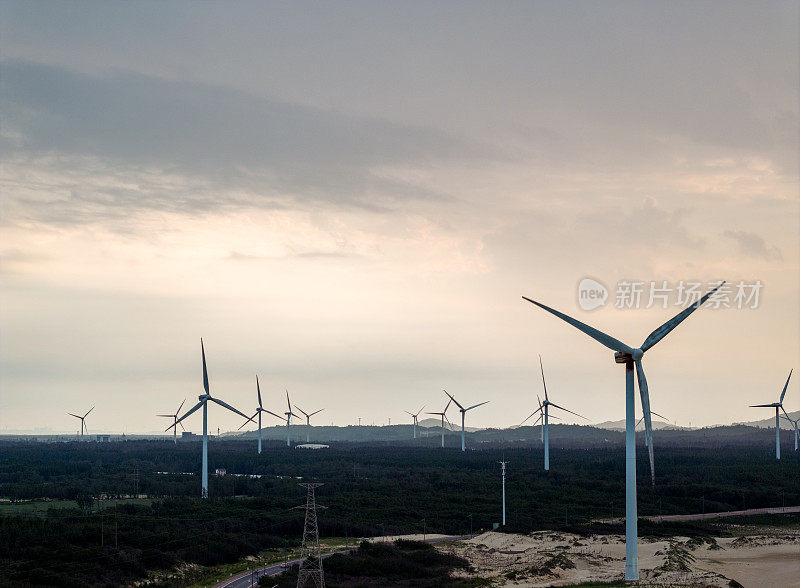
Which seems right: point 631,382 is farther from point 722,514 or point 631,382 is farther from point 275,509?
point 722,514

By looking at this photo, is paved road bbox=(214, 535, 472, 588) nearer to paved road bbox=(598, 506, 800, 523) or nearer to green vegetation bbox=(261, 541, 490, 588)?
green vegetation bbox=(261, 541, 490, 588)

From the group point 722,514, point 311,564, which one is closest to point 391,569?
point 311,564

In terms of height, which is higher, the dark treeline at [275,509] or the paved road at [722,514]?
the dark treeline at [275,509]

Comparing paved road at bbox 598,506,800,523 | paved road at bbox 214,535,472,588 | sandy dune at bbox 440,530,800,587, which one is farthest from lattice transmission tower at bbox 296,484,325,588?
paved road at bbox 598,506,800,523

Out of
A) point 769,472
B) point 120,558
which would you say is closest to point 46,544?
point 120,558

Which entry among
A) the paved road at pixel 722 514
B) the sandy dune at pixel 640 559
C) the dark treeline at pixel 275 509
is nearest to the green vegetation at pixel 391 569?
the sandy dune at pixel 640 559

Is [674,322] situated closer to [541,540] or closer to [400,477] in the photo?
[541,540]

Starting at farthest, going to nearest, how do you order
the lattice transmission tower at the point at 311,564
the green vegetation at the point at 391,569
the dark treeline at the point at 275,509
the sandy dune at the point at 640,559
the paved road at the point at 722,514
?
the paved road at the point at 722,514
the dark treeline at the point at 275,509
the sandy dune at the point at 640,559
the green vegetation at the point at 391,569
the lattice transmission tower at the point at 311,564

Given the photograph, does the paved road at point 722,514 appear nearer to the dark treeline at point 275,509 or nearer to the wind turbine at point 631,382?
the dark treeline at point 275,509
